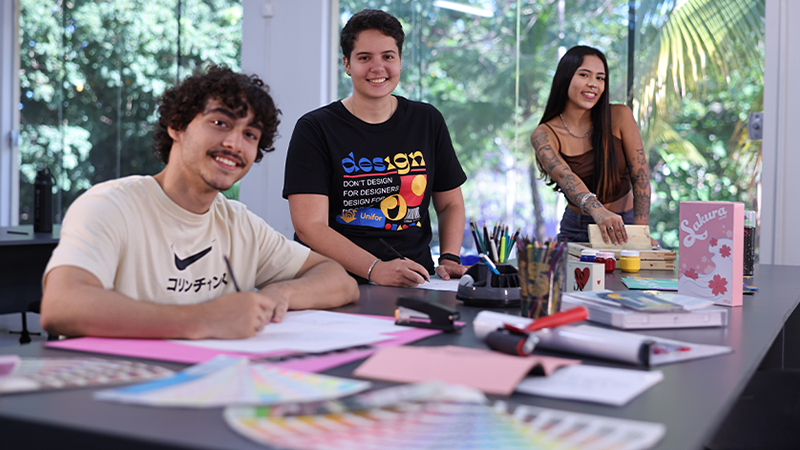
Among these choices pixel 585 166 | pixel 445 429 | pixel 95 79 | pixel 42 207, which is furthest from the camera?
pixel 95 79

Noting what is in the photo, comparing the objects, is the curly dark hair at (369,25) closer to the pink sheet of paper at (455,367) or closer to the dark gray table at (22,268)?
the pink sheet of paper at (455,367)

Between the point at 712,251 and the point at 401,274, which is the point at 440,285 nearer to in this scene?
the point at 401,274

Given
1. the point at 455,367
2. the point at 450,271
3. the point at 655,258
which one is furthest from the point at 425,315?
the point at 655,258

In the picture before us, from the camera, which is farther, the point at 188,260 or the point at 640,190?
the point at 640,190

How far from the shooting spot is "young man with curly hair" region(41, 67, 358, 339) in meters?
1.10

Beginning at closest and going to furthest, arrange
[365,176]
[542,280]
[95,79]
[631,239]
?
[542,280]
[365,176]
[631,239]
[95,79]

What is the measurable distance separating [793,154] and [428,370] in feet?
12.5

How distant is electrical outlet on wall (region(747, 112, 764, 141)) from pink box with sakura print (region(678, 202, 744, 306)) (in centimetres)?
302

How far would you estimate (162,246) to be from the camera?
1412 mm

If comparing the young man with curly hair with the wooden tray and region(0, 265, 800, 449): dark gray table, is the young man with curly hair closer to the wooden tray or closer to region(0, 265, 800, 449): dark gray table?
region(0, 265, 800, 449): dark gray table

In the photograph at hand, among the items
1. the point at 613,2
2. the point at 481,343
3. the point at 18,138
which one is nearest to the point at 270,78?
the point at 613,2

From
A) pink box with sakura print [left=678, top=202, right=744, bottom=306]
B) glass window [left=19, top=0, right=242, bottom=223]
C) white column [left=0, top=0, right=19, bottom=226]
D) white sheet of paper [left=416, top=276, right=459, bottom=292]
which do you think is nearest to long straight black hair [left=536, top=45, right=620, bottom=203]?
white sheet of paper [left=416, top=276, right=459, bottom=292]

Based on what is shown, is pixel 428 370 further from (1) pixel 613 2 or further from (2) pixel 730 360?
(1) pixel 613 2

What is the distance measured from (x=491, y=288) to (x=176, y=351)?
27.8 inches
